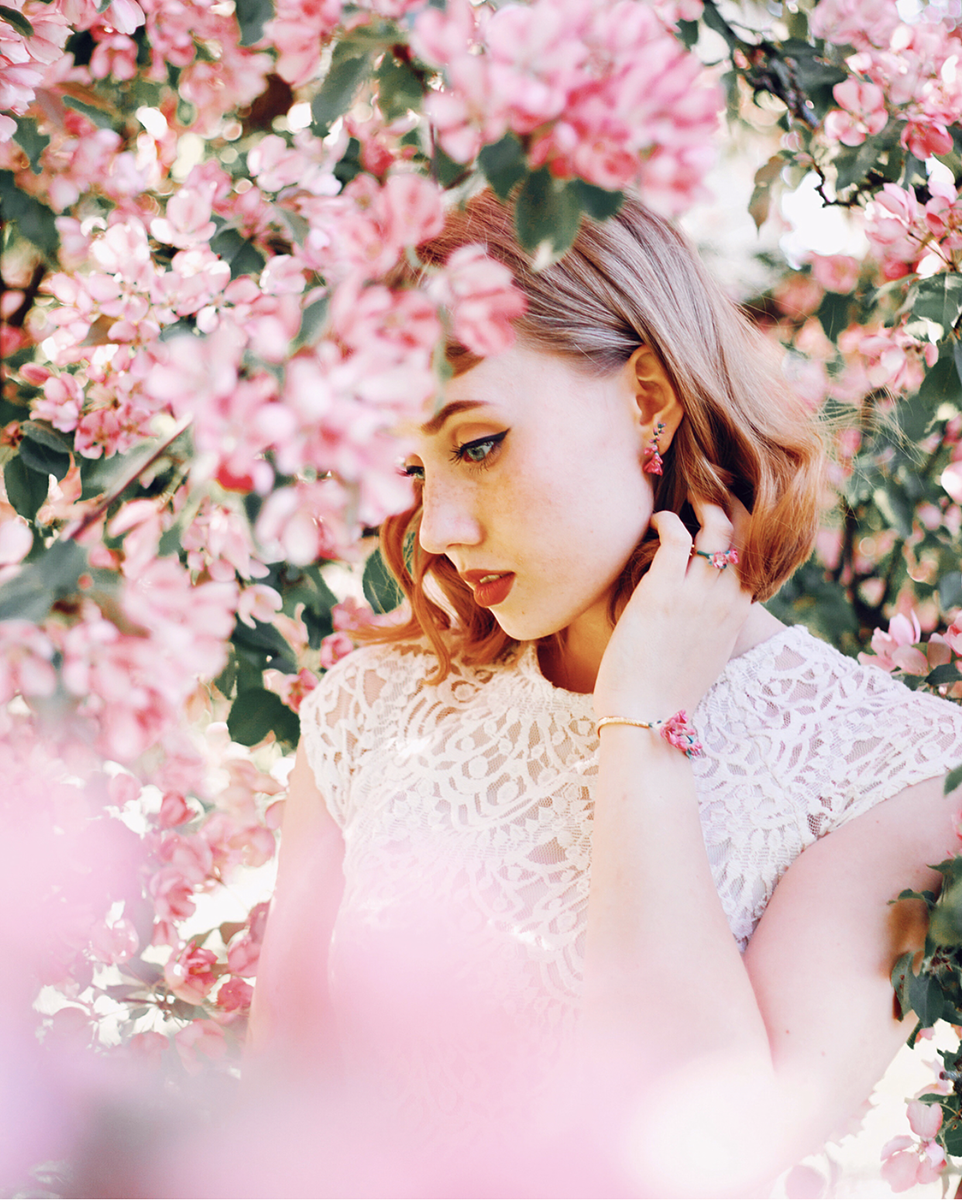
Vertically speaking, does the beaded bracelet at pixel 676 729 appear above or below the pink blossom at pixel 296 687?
above

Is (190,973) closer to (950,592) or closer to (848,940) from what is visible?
(848,940)

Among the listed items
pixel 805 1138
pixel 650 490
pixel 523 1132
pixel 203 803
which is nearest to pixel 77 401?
pixel 650 490

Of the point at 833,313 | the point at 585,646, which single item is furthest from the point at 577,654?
the point at 833,313

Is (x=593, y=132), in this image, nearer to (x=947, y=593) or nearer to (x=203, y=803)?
(x=947, y=593)

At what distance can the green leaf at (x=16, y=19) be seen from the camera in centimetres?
97

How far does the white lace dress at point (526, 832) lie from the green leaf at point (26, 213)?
0.86m

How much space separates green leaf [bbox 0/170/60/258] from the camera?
4.18 ft

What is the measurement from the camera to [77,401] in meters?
1.23

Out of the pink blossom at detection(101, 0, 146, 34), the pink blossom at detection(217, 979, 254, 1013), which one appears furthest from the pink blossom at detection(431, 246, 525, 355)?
the pink blossom at detection(217, 979, 254, 1013)

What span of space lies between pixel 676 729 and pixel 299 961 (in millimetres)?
677

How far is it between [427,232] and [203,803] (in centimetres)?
147

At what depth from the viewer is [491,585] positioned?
49.4 inches

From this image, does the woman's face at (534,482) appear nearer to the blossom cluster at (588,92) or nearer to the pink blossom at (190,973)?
the blossom cluster at (588,92)

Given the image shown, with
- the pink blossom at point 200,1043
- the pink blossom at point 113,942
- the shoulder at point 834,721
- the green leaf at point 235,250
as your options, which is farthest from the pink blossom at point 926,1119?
the green leaf at point 235,250
